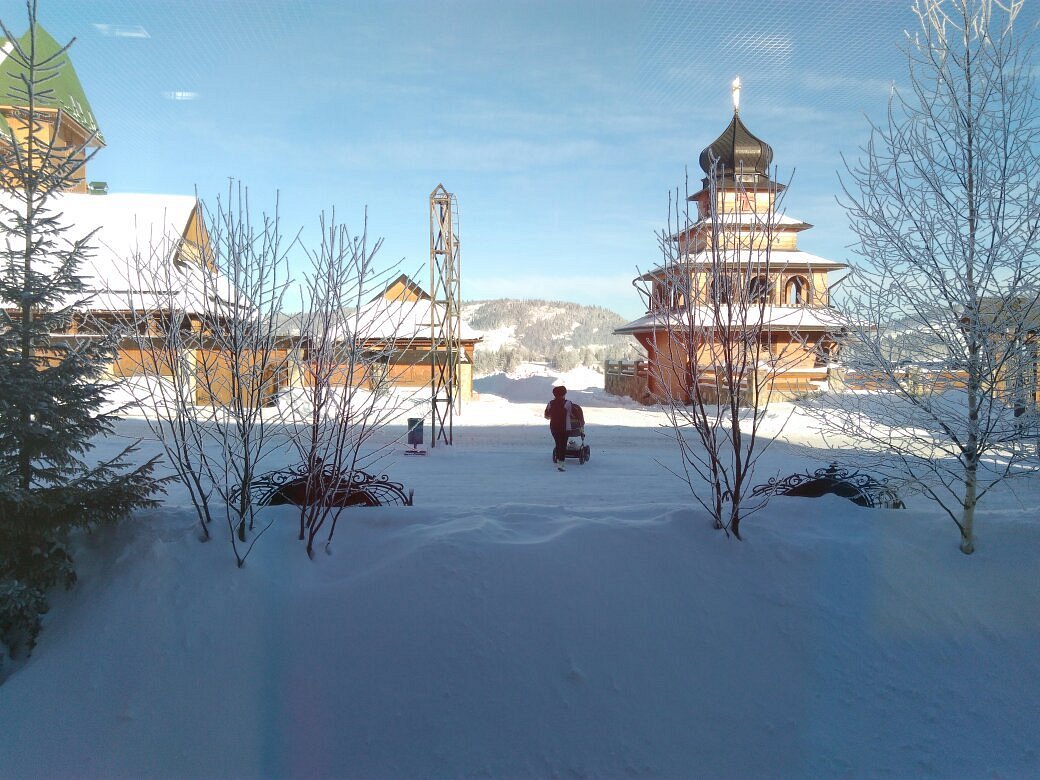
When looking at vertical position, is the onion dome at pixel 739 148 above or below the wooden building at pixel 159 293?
above

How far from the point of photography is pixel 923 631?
455 cm

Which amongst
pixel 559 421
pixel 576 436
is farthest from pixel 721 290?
pixel 576 436

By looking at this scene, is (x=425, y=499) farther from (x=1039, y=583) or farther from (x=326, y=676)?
(x=1039, y=583)

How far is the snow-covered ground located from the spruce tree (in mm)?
264

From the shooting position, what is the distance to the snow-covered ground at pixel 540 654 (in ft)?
12.3

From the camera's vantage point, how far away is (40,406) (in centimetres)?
453

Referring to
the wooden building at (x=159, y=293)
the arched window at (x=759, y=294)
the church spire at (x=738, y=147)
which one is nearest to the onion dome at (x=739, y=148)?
the church spire at (x=738, y=147)


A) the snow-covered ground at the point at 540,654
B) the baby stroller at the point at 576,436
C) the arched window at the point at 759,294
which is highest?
the arched window at the point at 759,294

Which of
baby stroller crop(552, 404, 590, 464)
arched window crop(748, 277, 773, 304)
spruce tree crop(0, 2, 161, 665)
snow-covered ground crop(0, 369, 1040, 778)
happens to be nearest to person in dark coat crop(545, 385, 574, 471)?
baby stroller crop(552, 404, 590, 464)

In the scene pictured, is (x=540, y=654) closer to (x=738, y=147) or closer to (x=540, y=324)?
(x=738, y=147)

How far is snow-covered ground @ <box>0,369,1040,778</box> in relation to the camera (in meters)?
3.75

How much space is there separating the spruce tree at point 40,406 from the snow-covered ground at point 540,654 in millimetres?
264

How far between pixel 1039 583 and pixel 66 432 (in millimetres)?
7335

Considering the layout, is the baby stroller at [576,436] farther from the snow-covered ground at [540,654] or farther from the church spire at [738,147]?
the church spire at [738,147]
